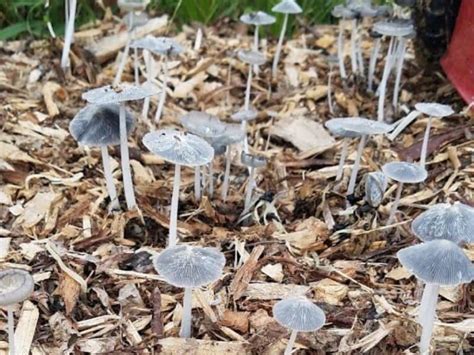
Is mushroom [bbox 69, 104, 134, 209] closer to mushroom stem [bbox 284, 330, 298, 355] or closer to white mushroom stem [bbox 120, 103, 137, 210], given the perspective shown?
white mushroom stem [bbox 120, 103, 137, 210]

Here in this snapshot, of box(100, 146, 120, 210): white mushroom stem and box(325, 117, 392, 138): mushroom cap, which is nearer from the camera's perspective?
box(325, 117, 392, 138): mushroom cap

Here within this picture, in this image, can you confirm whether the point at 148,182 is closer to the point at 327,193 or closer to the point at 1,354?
the point at 327,193

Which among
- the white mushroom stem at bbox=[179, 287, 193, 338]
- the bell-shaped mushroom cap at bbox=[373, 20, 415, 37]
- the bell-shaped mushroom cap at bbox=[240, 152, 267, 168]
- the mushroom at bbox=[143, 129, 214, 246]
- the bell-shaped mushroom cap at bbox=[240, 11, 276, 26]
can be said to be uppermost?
the mushroom at bbox=[143, 129, 214, 246]

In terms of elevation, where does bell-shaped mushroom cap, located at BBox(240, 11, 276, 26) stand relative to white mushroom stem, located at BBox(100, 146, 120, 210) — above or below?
above

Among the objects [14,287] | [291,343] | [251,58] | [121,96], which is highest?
[121,96]

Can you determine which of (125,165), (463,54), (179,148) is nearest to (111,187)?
(125,165)

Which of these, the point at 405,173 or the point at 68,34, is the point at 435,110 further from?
the point at 68,34

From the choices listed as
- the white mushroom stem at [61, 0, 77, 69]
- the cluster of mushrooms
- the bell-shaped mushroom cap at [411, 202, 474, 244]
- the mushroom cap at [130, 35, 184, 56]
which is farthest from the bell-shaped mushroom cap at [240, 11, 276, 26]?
the bell-shaped mushroom cap at [411, 202, 474, 244]

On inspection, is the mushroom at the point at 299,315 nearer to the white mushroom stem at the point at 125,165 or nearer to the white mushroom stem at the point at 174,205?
the white mushroom stem at the point at 174,205
